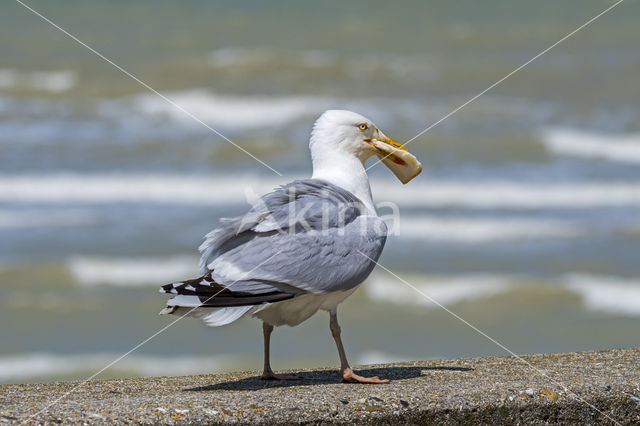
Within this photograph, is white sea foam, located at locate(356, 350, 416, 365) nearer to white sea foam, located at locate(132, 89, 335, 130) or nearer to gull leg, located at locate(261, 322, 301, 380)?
gull leg, located at locate(261, 322, 301, 380)

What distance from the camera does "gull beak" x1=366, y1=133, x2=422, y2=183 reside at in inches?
154

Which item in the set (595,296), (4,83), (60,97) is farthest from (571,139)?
(4,83)

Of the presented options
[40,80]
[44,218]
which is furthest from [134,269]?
Result: [40,80]

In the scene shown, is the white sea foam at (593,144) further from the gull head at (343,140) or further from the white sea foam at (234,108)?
the gull head at (343,140)

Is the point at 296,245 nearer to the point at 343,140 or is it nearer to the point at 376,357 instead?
the point at 343,140

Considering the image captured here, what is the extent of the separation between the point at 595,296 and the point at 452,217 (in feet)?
6.40

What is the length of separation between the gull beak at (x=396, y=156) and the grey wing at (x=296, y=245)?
1.35ft

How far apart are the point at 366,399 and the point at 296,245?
0.64 metres

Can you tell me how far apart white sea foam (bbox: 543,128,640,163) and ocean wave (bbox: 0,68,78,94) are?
621cm

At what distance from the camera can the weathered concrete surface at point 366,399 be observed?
2910mm

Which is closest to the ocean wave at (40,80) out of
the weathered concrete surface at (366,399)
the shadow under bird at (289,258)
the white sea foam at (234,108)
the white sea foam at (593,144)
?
the white sea foam at (234,108)

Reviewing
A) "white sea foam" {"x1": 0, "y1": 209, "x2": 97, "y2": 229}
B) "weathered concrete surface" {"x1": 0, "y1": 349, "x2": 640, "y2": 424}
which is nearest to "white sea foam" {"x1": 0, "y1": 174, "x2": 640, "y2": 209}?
"white sea foam" {"x1": 0, "y1": 209, "x2": 97, "y2": 229}

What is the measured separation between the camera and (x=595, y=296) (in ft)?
24.2

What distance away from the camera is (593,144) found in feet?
35.0
